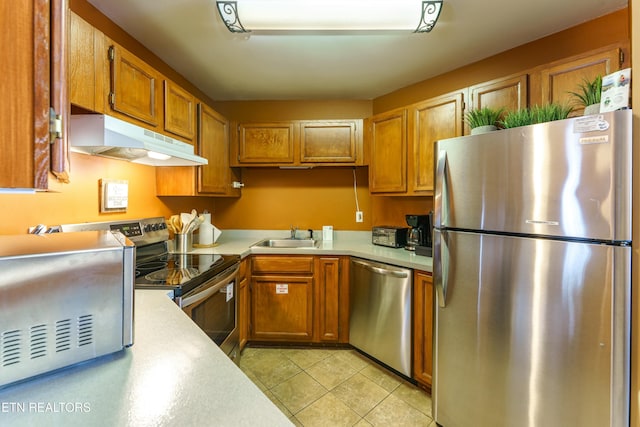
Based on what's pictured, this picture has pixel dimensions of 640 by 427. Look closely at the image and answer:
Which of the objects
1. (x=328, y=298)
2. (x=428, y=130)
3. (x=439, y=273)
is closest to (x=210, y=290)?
(x=328, y=298)

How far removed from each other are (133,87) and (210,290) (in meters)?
1.22

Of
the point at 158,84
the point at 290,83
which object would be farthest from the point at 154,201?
the point at 290,83

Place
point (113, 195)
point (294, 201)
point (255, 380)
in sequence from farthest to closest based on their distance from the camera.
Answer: point (294, 201) → point (255, 380) → point (113, 195)

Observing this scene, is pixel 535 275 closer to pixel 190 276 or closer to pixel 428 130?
pixel 428 130

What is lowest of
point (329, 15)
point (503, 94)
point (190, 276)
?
point (190, 276)

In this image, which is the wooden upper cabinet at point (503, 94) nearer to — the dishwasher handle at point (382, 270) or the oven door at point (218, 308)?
the dishwasher handle at point (382, 270)

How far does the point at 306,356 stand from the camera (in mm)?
2219

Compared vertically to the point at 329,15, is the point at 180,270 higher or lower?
lower

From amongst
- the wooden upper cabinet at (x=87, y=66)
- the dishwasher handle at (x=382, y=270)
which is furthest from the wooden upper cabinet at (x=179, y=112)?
the dishwasher handle at (x=382, y=270)

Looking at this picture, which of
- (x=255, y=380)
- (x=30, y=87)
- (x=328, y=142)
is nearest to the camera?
(x=30, y=87)

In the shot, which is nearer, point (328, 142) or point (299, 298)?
point (299, 298)

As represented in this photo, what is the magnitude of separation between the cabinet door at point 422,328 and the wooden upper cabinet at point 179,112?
1.93 m

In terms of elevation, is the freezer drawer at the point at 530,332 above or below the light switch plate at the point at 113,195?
below

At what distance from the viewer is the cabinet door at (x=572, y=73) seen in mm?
1341
